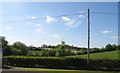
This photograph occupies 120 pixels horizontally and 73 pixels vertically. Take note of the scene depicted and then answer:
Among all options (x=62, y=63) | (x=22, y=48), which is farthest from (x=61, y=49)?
(x=62, y=63)

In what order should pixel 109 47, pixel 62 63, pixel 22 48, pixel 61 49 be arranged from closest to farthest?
pixel 62 63
pixel 109 47
pixel 61 49
pixel 22 48

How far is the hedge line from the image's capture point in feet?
82.8

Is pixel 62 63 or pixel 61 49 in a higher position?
pixel 61 49

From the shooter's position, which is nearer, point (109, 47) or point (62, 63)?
point (62, 63)

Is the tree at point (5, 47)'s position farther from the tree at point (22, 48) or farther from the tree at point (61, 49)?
the tree at point (61, 49)

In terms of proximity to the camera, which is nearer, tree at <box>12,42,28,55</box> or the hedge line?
the hedge line

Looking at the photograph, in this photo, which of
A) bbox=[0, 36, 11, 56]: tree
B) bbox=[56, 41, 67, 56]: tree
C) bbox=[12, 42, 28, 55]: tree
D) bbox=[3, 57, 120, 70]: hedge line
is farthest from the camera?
bbox=[12, 42, 28, 55]: tree

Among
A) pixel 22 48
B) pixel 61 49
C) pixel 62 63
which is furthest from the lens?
pixel 22 48

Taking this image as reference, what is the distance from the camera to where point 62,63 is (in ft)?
87.4

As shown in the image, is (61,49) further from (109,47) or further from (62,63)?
(62,63)

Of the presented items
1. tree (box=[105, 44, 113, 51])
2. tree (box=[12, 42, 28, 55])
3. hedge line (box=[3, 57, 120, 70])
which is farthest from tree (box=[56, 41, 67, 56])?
hedge line (box=[3, 57, 120, 70])

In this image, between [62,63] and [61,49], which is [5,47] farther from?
[62,63]

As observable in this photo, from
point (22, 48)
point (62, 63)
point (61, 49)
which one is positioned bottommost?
point (62, 63)

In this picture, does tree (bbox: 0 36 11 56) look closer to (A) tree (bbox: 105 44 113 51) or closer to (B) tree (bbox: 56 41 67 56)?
(B) tree (bbox: 56 41 67 56)
